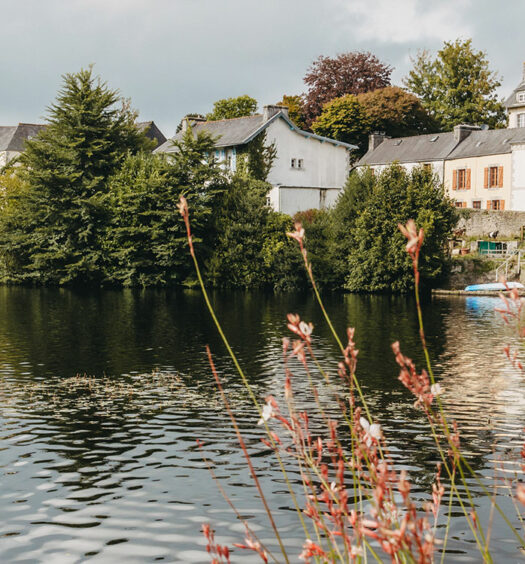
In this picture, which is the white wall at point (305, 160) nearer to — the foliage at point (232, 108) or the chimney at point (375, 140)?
the chimney at point (375, 140)

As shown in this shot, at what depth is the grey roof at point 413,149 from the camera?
70375mm

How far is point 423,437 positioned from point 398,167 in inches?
1706

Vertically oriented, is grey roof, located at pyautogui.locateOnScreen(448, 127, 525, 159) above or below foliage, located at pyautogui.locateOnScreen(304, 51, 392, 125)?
below

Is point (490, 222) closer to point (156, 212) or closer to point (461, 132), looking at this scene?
point (461, 132)

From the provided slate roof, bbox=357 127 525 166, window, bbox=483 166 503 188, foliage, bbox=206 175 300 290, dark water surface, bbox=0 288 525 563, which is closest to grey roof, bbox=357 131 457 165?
slate roof, bbox=357 127 525 166

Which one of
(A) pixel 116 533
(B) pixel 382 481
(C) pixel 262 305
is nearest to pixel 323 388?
(A) pixel 116 533

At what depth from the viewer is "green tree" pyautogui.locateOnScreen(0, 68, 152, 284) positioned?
183 ft

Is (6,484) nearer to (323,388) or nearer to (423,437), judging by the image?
(423,437)

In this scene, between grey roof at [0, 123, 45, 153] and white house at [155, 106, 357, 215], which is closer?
white house at [155, 106, 357, 215]

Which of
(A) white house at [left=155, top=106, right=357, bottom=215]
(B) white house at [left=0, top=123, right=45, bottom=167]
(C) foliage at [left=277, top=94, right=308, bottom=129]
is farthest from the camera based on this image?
(B) white house at [left=0, top=123, right=45, bottom=167]

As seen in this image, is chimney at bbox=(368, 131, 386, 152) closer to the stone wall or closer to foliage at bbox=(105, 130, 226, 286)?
the stone wall

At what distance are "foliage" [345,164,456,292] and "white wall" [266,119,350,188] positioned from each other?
12.0 meters

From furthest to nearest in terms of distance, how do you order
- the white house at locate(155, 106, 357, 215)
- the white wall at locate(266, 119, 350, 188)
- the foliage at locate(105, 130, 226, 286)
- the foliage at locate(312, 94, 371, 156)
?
the foliage at locate(312, 94, 371, 156) → the white wall at locate(266, 119, 350, 188) → the white house at locate(155, 106, 357, 215) → the foliage at locate(105, 130, 226, 286)

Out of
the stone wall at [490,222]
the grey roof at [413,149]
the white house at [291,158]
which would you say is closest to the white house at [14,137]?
the white house at [291,158]
